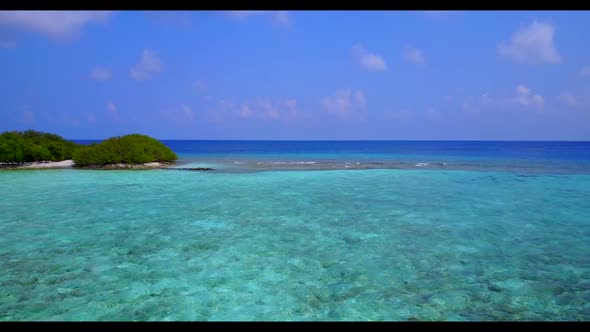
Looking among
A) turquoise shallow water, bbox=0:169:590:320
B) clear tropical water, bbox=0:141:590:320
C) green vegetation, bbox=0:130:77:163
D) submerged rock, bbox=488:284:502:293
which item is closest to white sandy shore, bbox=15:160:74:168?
green vegetation, bbox=0:130:77:163

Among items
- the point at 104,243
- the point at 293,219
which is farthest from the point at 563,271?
the point at 104,243

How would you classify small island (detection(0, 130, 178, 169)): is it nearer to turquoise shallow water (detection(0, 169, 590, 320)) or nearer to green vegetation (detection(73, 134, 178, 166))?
green vegetation (detection(73, 134, 178, 166))

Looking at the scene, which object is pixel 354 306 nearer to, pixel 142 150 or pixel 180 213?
pixel 180 213

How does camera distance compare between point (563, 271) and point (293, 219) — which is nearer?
point (563, 271)

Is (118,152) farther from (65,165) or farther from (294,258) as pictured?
(294,258)

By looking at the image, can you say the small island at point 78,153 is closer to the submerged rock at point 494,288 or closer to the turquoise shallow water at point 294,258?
the turquoise shallow water at point 294,258

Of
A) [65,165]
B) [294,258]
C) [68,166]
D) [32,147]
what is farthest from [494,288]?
[32,147]
